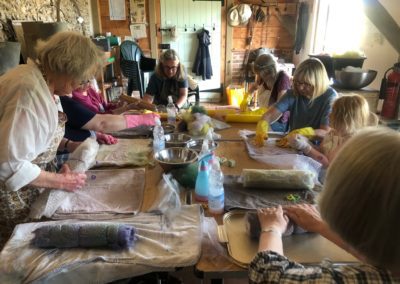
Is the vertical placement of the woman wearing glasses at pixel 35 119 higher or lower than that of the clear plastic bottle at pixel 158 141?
higher

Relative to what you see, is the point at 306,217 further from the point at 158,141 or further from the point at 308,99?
the point at 308,99

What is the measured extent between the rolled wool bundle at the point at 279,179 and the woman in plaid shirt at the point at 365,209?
0.53 meters

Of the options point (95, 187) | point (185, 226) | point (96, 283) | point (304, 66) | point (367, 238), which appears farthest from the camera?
point (304, 66)

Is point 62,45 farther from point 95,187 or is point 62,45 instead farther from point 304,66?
point 304,66

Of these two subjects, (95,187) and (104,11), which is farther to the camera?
(104,11)

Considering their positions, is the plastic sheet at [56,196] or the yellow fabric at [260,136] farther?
the yellow fabric at [260,136]

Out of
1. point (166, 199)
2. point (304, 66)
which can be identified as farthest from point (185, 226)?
point (304, 66)

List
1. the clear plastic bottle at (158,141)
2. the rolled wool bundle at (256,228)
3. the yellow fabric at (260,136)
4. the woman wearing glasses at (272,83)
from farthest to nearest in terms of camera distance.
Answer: the woman wearing glasses at (272,83) → the yellow fabric at (260,136) → the clear plastic bottle at (158,141) → the rolled wool bundle at (256,228)

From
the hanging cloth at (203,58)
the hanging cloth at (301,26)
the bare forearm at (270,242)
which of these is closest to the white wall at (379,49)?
the hanging cloth at (301,26)

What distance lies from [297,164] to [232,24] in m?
4.38

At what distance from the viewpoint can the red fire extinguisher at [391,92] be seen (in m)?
2.69

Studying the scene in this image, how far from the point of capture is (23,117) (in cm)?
109

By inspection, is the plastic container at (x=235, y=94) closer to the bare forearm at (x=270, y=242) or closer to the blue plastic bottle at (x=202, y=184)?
the blue plastic bottle at (x=202, y=184)

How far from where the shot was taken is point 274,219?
969mm
